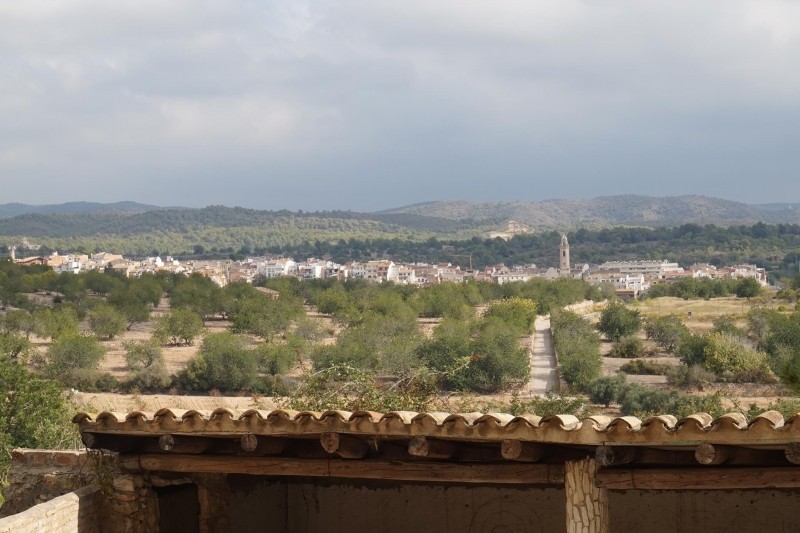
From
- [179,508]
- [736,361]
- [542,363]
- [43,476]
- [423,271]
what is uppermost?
[43,476]

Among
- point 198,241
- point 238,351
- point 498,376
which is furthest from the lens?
point 198,241

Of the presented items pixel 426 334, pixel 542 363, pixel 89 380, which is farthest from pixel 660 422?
Result: pixel 426 334

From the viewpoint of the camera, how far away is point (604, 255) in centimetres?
12100

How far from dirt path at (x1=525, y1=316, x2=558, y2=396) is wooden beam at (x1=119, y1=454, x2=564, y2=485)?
83.6ft

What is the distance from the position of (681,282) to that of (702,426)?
69.8 metres

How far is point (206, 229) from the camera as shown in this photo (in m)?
154

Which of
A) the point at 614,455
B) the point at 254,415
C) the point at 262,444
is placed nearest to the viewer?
the point at 614,455

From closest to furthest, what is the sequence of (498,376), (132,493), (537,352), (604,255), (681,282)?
(132,493), (498,376), (537,352), (681,282), (604,255)

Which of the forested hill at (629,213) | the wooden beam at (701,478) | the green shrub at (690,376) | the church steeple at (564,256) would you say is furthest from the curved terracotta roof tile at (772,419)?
the forested hill at (629,213)

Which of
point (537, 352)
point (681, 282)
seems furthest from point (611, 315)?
point (681, 282)

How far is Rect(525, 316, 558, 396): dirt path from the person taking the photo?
120 ft

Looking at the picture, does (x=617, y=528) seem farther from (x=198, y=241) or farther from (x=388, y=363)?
(x=198, y=241)

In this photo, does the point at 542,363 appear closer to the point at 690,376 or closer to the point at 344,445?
the point at 690,376

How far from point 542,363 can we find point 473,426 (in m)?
37.8
